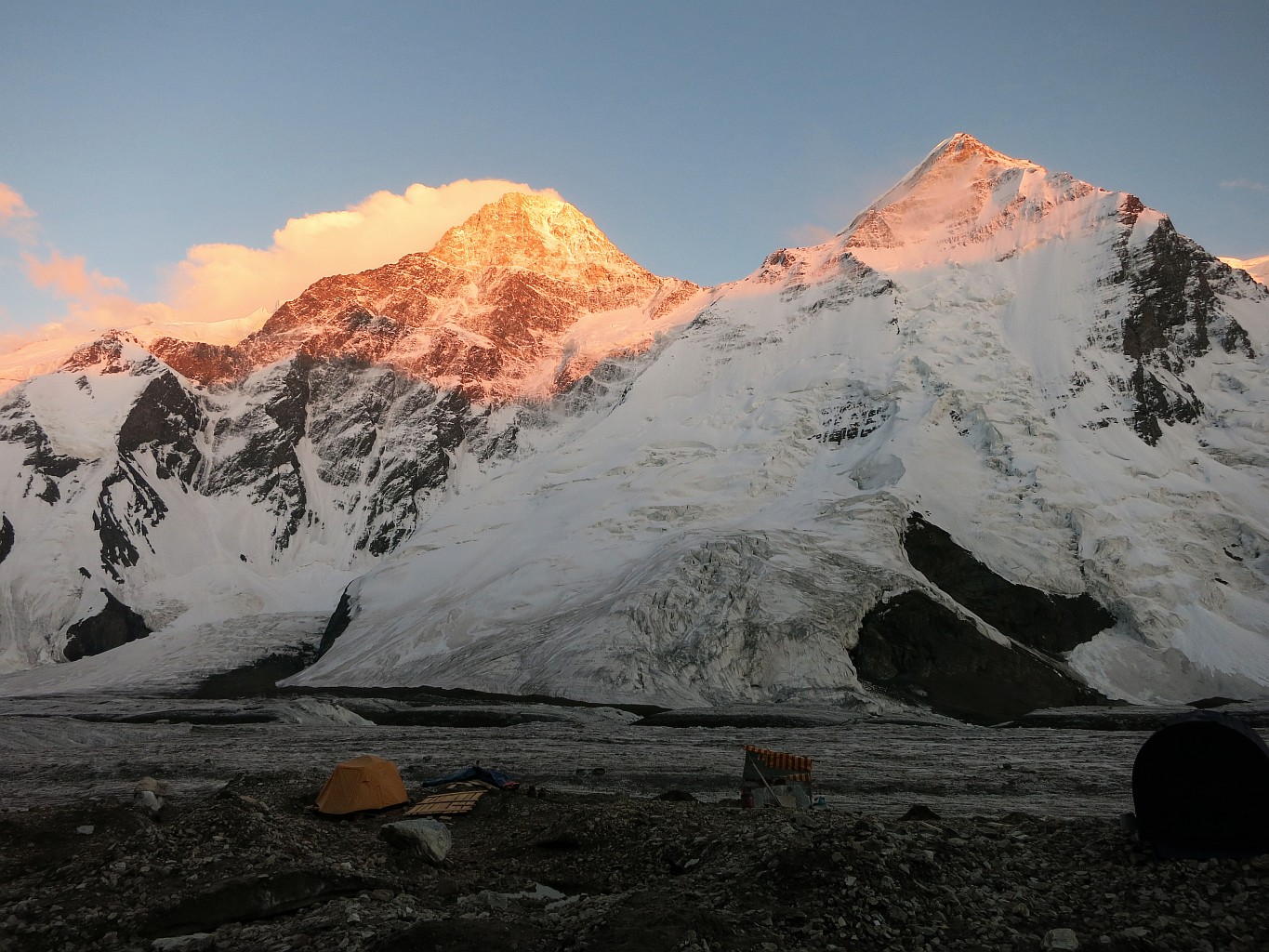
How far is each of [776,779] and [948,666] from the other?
183 ft

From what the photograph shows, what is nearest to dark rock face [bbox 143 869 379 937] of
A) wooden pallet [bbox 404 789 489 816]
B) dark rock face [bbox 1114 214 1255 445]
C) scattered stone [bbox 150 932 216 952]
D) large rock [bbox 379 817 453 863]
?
scattered stone [bbox 150 932 216 952]

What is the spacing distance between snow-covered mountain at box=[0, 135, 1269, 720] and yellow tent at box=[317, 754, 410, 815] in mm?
48404

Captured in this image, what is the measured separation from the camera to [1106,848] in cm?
1370

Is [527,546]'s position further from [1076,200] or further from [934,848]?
[1076,200]

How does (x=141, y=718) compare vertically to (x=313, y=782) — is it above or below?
below

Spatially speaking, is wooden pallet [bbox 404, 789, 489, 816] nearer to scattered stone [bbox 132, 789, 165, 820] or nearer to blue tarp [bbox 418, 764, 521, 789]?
blue tarp [bbox 418, 764, 521, 789]

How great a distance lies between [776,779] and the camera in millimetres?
25734

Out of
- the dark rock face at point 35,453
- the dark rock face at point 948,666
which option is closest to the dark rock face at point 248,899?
the dark rock face at point 948,666

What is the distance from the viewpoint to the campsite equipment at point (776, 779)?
24.4 meters

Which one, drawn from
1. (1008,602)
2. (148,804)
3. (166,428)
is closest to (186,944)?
(148,804)

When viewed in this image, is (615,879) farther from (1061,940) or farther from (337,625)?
(337,625)

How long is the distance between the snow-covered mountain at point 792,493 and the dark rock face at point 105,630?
33.2 inches

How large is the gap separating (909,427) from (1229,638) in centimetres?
3859

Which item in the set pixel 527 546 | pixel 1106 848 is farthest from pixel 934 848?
pixel 527 546
